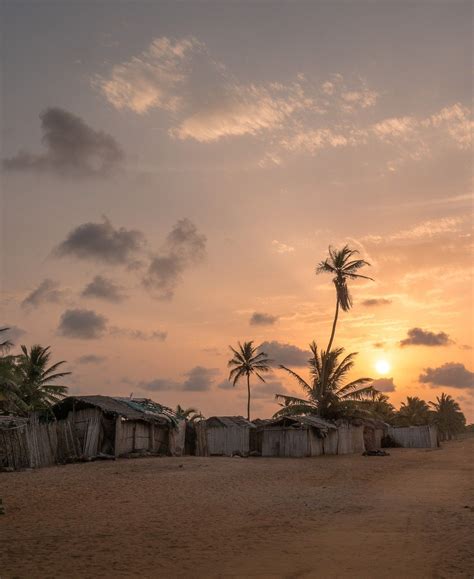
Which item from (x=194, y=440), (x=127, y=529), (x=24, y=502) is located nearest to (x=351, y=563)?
(x=127, y=529)

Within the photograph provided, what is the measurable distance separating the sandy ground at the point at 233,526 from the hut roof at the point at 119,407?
7.31 metres

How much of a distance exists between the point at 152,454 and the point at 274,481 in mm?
11333

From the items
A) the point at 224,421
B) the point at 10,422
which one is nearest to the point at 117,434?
the point at 10,422

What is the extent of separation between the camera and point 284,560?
7621mm

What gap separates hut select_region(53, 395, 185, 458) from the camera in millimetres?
25422

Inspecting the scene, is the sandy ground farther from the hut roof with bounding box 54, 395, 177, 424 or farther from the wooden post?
the hut roof with bounding box 54, 395, 177, 424

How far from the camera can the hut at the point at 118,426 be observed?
25422 mm

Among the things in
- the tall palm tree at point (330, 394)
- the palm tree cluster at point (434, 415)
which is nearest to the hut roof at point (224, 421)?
the tall palm tree at point (330, 394)

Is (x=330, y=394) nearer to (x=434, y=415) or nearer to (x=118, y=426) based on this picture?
(x=118, y=426)

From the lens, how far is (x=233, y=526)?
1015 cm

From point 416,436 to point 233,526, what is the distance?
3904 centimetres

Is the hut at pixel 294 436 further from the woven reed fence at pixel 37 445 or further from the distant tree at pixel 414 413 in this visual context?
the distant tree at pixel 414 413

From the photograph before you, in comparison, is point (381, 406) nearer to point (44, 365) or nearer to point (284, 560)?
point (44, 365)

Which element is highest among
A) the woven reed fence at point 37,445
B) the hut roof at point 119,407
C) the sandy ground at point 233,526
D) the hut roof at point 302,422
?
the hut roof at point 119,407
